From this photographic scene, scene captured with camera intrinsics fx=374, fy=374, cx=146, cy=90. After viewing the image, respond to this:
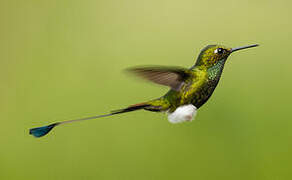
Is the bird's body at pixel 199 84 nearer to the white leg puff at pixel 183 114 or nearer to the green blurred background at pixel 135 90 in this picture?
the white leg puff at pixel 183 114

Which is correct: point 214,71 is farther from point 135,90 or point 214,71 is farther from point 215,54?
point 135,90

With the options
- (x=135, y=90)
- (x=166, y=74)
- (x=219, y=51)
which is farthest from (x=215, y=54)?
(x=135, y=90)

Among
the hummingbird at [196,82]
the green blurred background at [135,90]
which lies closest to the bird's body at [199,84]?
the hummingbird at [196,82]

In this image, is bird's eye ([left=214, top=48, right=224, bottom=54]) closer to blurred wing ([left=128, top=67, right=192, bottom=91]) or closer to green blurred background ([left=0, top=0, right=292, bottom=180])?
blurred wing ([left=128, top=67, right=192, bottom=91])

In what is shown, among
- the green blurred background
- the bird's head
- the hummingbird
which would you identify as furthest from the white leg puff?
the green blurred background
